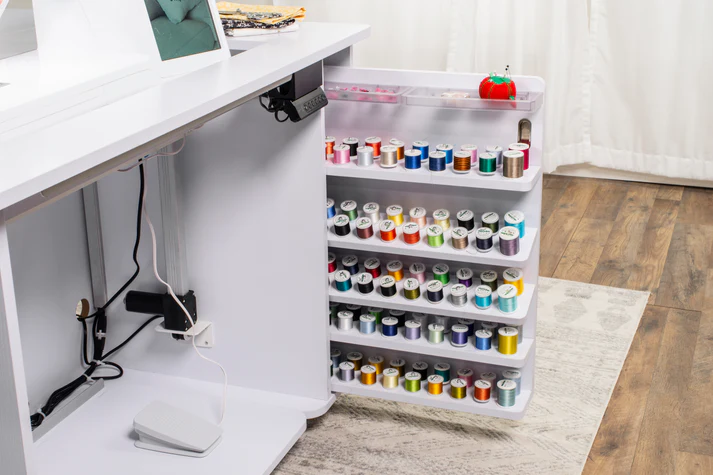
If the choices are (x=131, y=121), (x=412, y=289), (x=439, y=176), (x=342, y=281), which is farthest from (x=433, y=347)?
(x=131, y=121)

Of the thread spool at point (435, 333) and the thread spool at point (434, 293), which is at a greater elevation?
the thread spool at point (434, 293)

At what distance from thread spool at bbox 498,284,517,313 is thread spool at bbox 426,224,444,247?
16cm

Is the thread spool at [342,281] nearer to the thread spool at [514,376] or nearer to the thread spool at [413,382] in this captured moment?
the thread spool at [413,382]

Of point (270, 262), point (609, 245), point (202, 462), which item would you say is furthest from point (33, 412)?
point (609, 245)

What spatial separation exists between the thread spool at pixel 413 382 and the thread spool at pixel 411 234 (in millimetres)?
310

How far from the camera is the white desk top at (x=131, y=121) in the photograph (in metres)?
0.96

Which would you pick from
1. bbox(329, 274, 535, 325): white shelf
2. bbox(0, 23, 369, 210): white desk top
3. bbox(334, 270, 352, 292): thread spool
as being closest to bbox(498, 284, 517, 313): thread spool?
bbox(329, 274, 535, 325): white shelf

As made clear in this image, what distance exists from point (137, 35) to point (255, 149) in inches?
16.8

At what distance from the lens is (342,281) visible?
1.91 metres

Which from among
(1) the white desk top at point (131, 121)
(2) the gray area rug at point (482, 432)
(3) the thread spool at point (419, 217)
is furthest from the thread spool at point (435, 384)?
(1) the white desk top at point (131, 121)

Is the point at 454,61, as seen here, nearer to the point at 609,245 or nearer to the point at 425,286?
the point at 609,245

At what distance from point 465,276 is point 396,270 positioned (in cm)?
15

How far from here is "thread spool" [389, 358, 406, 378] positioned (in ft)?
6.52

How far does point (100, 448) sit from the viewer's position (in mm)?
1829
